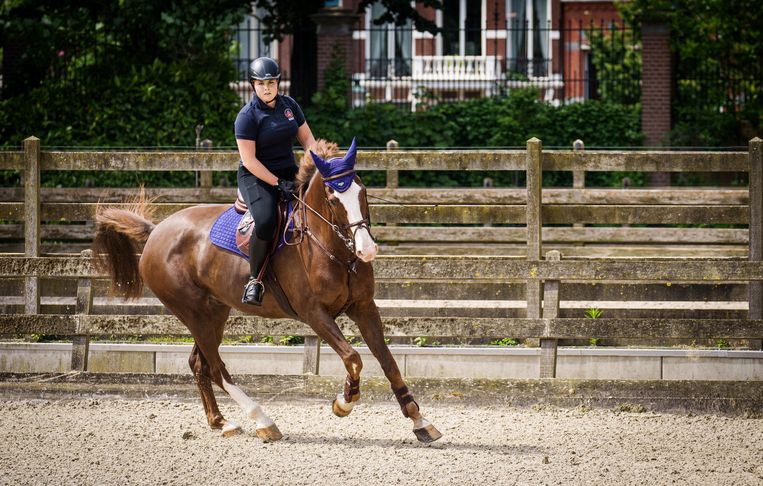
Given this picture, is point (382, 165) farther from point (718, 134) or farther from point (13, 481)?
point (718, 134)

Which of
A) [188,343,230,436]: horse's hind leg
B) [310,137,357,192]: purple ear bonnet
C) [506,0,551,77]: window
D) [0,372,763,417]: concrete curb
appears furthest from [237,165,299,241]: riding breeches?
[506,0,551,77]: window

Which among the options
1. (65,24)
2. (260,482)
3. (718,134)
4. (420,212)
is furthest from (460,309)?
(718,134)

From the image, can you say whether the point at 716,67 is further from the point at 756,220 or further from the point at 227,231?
the point at 227,231

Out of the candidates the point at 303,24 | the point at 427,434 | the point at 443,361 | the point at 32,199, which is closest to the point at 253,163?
the point at 427,434

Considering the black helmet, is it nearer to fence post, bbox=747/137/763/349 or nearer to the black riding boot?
the black riding boot

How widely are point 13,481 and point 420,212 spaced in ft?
15.3

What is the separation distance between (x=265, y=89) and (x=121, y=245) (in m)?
2.18

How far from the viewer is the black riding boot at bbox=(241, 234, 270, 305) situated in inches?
305

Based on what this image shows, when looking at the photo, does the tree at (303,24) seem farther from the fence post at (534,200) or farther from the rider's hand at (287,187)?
the rider's hand at (287,187)

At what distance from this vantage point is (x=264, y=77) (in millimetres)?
7664

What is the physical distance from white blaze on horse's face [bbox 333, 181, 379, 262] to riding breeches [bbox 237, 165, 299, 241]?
27.0 inches

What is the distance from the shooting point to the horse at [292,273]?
7.35m

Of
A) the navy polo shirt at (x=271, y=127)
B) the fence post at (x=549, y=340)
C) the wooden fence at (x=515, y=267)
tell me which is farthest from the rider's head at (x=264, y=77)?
the fence post at (x=549, y=340)

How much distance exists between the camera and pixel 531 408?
8680 millimetres
